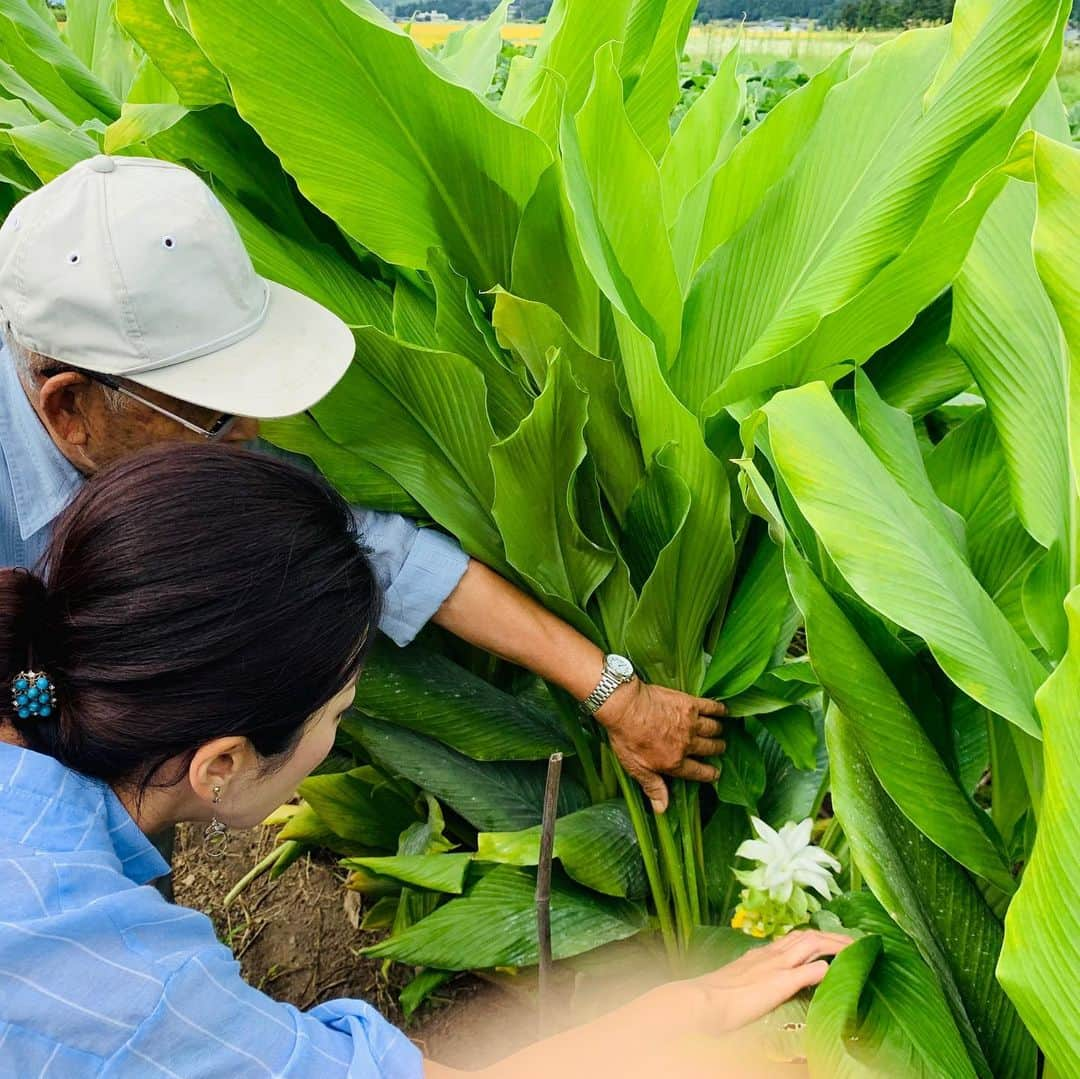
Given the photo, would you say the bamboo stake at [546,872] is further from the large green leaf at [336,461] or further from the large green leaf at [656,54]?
the large green leaf at [656,54]

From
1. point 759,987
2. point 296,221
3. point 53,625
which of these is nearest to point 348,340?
point 296,221

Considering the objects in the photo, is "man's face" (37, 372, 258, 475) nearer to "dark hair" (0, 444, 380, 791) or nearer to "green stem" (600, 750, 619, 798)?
"dark hair" (0, 444, 380, 791)

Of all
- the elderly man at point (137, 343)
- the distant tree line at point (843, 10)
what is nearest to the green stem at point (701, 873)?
the elderly man at point (137, 343)

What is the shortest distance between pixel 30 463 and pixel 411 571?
13.8 inches

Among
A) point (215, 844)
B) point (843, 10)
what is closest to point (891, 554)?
point (215, 844)

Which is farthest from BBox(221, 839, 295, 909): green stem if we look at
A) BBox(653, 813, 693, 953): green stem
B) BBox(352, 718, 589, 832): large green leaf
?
BBox(653, 813, 693, 953): green stem

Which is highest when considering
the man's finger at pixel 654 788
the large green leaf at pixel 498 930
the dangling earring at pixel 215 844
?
the man's finger at pixel 654 788

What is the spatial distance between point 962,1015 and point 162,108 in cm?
102

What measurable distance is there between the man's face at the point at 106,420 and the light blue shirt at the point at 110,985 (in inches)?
13.3

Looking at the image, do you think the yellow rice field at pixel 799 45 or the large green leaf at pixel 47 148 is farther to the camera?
the yellow rice field at pixel 799 45

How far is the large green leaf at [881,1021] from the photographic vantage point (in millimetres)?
683

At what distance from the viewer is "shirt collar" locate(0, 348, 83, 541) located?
0.97 meters

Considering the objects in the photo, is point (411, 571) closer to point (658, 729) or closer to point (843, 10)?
point (658, 729)

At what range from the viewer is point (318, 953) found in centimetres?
148
